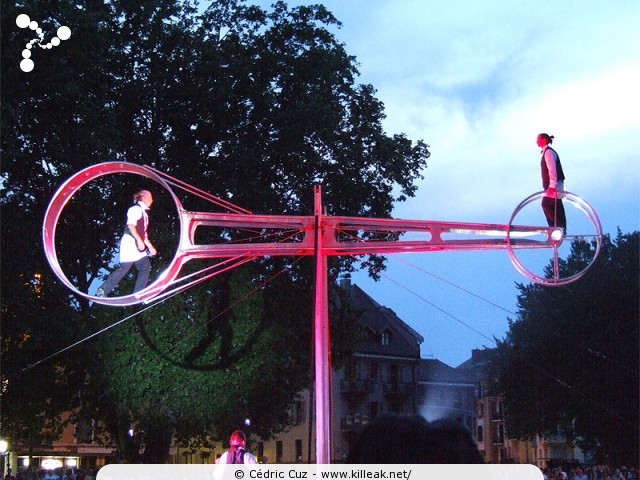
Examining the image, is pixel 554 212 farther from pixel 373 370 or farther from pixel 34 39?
pixel 373 370

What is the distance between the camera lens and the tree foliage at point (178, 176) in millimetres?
23953

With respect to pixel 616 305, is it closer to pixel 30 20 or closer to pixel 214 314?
pixel 214 314

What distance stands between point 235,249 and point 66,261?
14.9 meters

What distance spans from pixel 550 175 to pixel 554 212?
0.40 metres

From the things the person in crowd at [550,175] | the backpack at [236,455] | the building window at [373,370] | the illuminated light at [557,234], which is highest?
the building window at [373,370]

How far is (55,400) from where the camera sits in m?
26.7

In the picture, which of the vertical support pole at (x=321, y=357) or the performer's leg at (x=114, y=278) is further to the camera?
the performer's leg at (x=114, y=278)

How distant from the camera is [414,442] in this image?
276 cm

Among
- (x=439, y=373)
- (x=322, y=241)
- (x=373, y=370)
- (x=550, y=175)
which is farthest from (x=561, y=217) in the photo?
(x=439, y=373)

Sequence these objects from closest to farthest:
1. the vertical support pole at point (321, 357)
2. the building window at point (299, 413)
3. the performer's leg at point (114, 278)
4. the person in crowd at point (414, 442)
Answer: the person in crowd at point (414, 442), the vertical support pole at point (321, 357), the performer's leg at point (114, 278), the building window at point (299, 413)

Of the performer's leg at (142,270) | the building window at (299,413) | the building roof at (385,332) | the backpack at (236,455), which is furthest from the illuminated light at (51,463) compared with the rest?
the backpack at (236,455)

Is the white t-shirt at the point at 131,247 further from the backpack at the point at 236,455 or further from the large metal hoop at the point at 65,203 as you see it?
the backpack at the point at 236,455

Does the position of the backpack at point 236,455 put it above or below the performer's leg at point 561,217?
below

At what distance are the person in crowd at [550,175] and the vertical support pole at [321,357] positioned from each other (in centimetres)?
238
